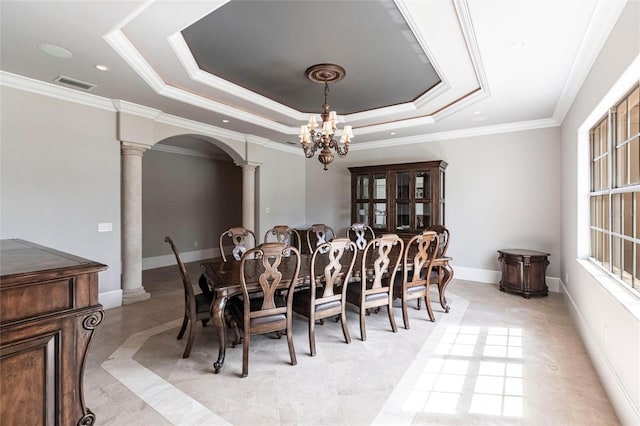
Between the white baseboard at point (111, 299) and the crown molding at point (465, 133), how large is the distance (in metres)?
4.78

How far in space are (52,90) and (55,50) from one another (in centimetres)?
109

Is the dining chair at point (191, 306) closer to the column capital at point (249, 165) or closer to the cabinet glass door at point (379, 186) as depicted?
the column capital at point (249, 165)

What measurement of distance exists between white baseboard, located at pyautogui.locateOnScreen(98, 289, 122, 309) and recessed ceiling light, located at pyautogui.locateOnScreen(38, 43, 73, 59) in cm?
269

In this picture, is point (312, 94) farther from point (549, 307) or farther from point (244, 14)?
point (549, 307)

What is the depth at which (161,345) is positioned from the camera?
9.52 feet

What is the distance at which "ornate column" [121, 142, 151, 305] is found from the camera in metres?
4.20

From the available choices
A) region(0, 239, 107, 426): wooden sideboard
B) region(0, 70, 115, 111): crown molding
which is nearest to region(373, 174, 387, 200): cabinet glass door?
region(0, 70, 115, 111): crown molding

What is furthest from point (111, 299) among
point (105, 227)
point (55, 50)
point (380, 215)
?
point (380, 215)

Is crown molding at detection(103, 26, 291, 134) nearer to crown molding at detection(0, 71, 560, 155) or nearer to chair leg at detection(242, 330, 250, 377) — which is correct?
crown molding at detection(0, 71, 560, 155)

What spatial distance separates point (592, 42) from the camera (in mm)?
2406

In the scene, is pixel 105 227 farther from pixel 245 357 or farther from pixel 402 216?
pixel 402 216

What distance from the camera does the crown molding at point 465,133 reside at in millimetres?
4734

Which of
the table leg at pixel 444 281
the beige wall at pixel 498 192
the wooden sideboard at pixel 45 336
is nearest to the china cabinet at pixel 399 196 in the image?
the beige wall at pixel 498 192

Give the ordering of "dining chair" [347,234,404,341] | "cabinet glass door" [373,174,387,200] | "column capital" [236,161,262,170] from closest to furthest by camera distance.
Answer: "dining chair" [347,234,404,341]
"cabinet glass door" [373,174,387,200]
"column capital" [236,161,262,170]
